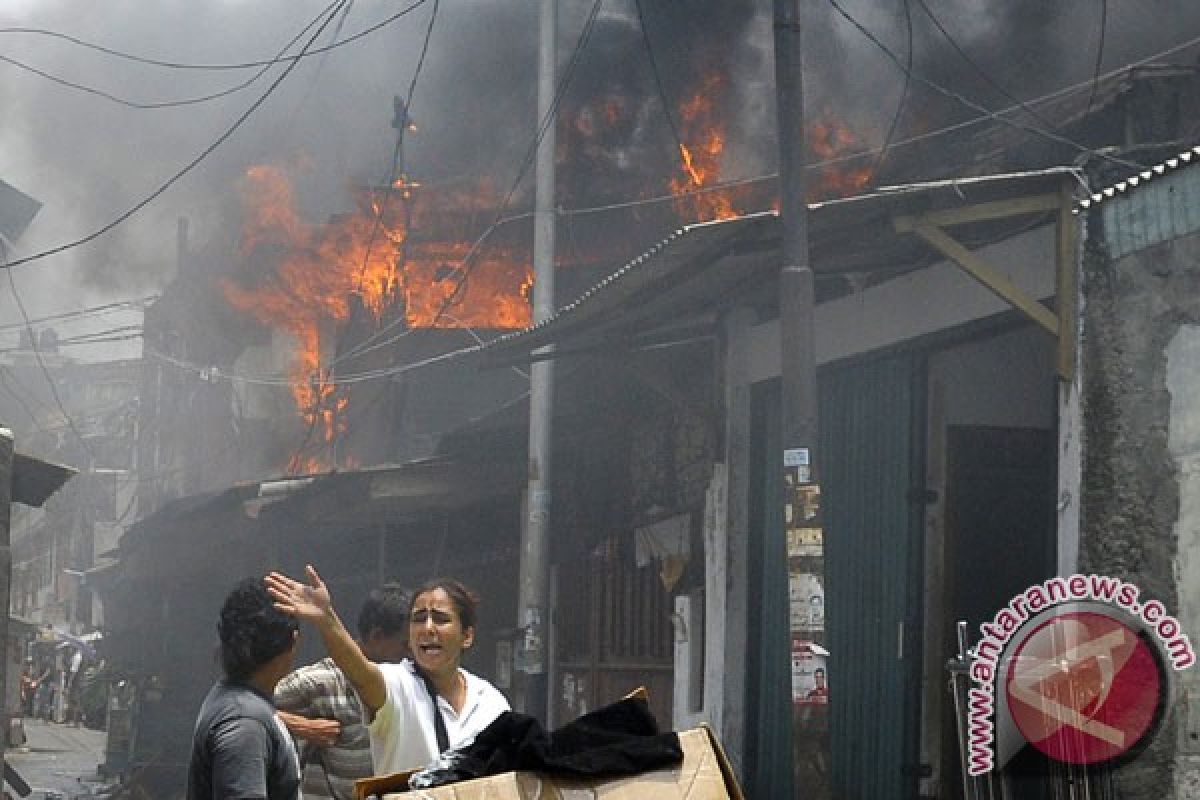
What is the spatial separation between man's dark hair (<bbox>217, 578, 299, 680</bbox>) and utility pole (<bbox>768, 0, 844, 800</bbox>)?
17.1 feet

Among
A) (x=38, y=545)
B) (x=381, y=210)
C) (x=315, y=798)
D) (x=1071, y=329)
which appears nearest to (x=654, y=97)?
(x=381, y=210)

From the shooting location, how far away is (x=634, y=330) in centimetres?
1502

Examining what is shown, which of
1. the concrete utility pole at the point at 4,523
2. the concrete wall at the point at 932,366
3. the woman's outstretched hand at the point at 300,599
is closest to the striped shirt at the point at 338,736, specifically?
the woman's outstretched hand at the point at 300,599

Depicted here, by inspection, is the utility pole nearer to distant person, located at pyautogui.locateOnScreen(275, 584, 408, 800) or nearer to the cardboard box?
distant person, located at pyautogui.locateOnScreen(275, 584, 408, 800)

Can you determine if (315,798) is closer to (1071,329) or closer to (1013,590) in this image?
(1071,329)

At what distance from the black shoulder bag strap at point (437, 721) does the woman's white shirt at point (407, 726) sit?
1 cm

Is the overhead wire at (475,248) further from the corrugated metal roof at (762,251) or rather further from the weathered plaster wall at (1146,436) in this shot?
the weathered plaster wall at (1146,436)

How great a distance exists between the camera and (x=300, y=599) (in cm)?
490

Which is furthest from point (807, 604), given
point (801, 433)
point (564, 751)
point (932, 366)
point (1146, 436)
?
point (564, 751)

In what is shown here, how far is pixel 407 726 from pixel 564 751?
1.11 metres

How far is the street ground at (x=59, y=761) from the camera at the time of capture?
21016 mm

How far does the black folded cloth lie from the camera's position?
4.08 meters

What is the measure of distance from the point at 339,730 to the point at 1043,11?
16256 mm

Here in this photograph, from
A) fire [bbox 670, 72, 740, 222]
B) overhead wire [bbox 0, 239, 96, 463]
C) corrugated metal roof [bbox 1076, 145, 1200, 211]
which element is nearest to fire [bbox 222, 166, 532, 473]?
fire [bbox 670, 72, 740, 222]
